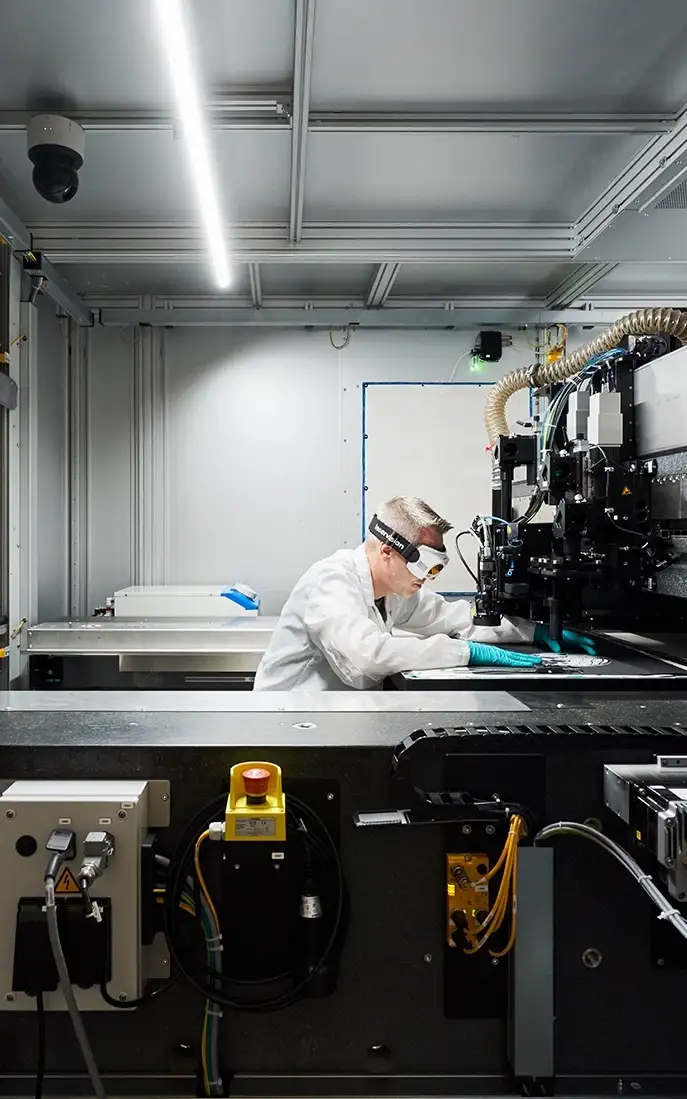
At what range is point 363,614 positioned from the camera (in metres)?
1.82

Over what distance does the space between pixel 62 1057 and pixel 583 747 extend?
727mm

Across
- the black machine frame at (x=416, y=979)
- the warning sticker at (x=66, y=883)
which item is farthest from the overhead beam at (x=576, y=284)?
the warning sticker at (x=66, y=883)

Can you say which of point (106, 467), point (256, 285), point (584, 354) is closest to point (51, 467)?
point (106, 467)

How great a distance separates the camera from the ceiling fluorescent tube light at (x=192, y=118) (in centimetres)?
152

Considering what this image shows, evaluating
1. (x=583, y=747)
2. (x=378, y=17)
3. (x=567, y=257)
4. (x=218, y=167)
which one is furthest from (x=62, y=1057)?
(x=567, y=257)

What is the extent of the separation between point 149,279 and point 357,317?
1.06 meters

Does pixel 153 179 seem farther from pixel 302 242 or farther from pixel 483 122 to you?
pixel 483 122

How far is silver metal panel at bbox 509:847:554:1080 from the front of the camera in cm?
80

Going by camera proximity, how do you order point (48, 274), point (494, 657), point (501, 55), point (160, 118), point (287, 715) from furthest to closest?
point (48, 274), point (160, 118), point (501, 55), point (494, 657), point (287, 715)

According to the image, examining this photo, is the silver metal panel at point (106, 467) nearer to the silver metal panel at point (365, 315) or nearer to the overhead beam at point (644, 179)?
the silver metal panel at point (365, 315)

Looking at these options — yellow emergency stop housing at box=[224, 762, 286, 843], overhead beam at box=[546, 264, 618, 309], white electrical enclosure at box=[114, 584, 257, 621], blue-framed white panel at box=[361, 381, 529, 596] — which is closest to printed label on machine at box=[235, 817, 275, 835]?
yellow emergency stop housing at box=[224, 762, 286, 843]

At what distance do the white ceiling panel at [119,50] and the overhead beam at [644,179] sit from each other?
122 cm

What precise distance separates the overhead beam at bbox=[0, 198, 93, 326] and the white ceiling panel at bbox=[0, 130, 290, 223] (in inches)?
2.9

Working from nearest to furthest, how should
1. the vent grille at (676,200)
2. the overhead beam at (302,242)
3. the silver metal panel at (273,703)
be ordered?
the silver metal panel at (273,703) → the vent grille at (676,200) → the overhead beam at (302,242)
